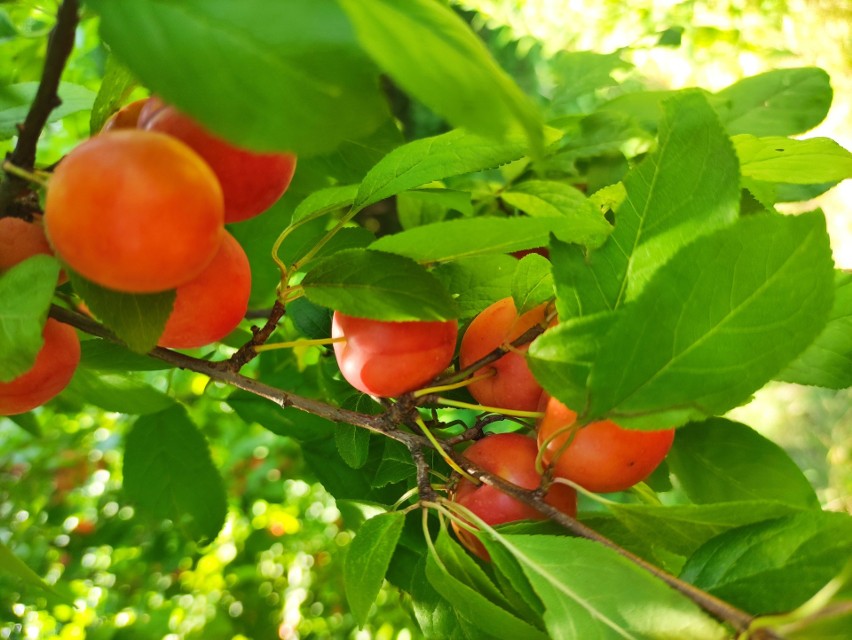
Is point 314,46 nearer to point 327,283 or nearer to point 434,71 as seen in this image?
point 434,71

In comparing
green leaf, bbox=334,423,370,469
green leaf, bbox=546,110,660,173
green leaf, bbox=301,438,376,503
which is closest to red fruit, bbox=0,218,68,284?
green leaf, bbox=334,423,370,469

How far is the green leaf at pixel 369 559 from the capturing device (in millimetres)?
409

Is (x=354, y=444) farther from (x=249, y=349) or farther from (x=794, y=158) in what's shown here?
(x=794, y=158)

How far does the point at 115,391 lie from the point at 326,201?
267 mm

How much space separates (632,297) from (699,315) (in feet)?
0.11

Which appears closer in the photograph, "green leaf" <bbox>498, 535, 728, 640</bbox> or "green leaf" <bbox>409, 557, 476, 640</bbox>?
"green leaf" <bbox>498, 535, 728, 640</bbox>

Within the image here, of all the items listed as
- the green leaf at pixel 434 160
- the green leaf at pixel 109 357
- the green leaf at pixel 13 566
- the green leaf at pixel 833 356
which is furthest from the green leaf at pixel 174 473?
the green leaf at pixel 833 356

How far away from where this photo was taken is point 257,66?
0.22 metres

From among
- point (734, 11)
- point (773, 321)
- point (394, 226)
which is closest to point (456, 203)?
point (773, 321)

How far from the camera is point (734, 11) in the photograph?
121 inches

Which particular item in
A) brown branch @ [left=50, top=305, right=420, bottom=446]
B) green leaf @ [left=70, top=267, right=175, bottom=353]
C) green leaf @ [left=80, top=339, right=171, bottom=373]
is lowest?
green leaf @ [left=80, top=339, right=171, bottom=373]

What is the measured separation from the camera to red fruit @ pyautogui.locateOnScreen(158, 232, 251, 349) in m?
0.35

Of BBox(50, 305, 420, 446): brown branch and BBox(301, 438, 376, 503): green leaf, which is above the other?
BBox(50, 305, 420, 446): brown branch

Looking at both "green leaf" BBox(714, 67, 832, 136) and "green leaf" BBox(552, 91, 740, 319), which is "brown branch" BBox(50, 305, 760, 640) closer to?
"green leaf" BBox(552, 91, 740, 319)
